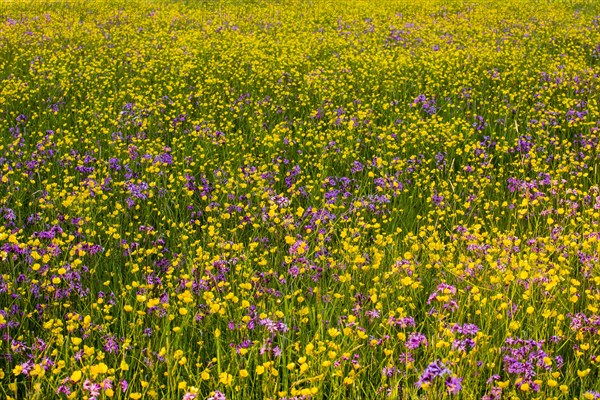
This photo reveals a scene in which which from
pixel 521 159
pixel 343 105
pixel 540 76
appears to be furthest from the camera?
pixel 540 76

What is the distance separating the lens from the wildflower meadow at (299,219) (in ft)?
9.89

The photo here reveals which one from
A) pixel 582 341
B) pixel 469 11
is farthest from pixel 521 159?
pixel 469 11

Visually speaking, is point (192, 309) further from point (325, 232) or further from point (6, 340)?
point (325, 232)

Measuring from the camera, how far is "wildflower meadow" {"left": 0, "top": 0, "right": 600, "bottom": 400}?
3.01 metres

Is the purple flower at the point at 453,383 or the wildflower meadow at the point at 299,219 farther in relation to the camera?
the wildflower meadow at the point at 299,219

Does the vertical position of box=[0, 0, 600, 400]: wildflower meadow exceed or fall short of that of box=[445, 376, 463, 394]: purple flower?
it falls short

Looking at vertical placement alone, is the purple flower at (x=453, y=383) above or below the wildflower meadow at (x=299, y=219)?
above

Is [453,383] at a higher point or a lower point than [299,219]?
higher

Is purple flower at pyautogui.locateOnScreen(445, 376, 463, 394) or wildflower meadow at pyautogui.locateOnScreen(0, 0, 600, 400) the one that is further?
wildflower meadow at pyautogui.locateOnScreen(0, 0, 600, 400)

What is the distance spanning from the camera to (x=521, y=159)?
607 centimetres

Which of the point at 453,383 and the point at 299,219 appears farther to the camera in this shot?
the point at 299,219

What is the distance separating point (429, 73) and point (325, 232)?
236 inches

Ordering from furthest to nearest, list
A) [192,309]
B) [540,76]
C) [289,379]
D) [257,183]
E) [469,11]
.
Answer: [469,11]
[540,76]
[257,183]
[192,309]
[289,379]

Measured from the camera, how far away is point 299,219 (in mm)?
4977
